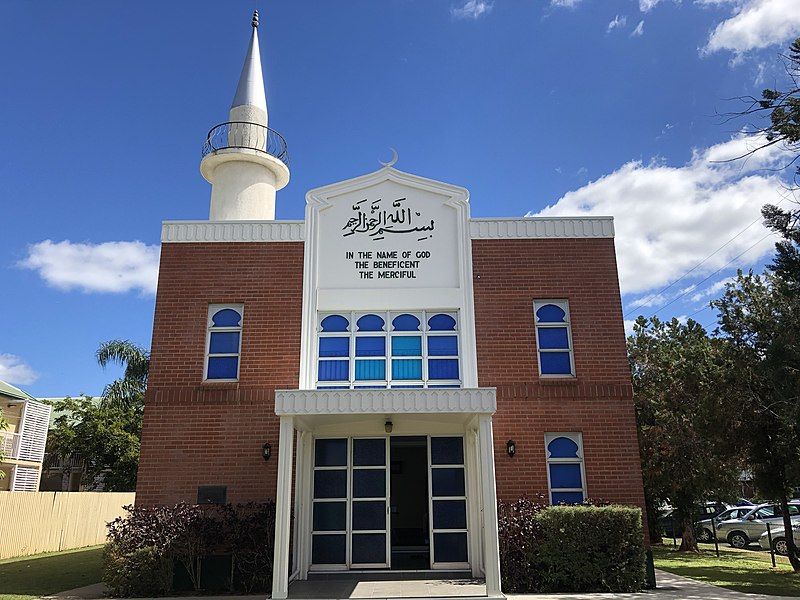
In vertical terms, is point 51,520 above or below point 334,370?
below

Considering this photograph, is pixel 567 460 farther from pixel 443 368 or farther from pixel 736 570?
pixel 736 570

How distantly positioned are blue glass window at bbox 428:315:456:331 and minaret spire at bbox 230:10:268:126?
29.8ft

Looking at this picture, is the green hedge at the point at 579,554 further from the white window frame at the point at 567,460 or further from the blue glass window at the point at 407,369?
the blue glass window at the point at 407,369

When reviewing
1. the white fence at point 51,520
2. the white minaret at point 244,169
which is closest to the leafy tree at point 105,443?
the white fence at point 51,520

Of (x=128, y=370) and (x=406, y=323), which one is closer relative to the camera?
(x=406, y=323)

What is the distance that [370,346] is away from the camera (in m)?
13.7

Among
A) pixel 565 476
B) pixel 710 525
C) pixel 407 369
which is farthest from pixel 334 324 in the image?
pixel 710 525

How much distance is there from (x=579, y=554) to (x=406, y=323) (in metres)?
5.53

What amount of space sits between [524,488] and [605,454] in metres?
1.78

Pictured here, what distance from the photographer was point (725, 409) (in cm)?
1634

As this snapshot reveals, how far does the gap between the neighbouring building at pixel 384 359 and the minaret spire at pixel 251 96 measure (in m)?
5.98

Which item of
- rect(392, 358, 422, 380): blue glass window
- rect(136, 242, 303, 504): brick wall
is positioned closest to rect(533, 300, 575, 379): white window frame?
rect(392, 358, 422, 380): blue glass window

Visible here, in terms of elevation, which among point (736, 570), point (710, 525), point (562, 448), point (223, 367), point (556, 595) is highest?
point (223, 367)

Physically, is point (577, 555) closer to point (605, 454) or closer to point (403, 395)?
point (605, 454)
